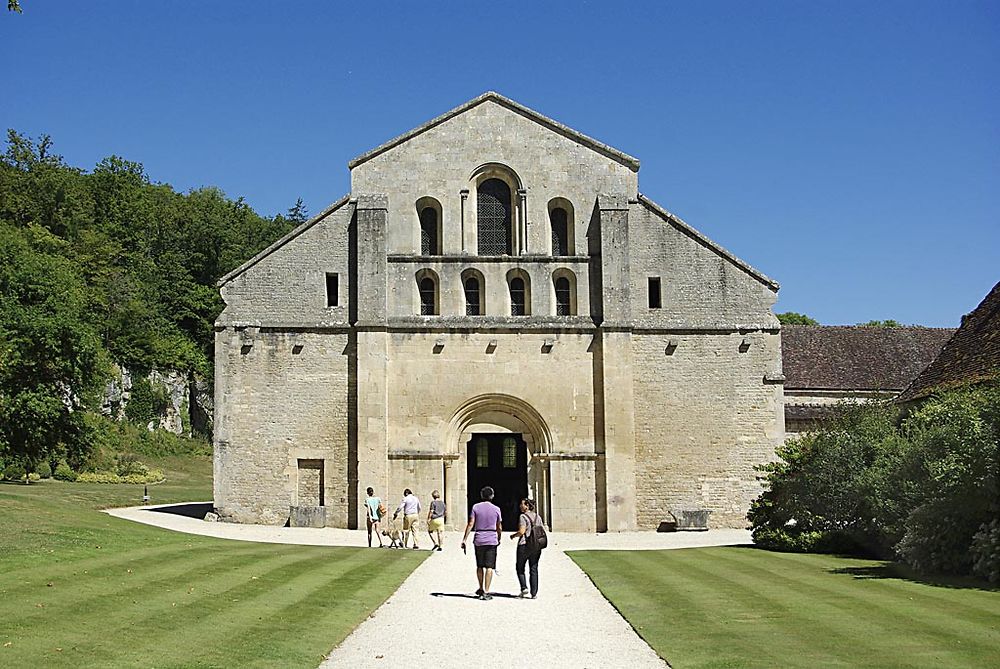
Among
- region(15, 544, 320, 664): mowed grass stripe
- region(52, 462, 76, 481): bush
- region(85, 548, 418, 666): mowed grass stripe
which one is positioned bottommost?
region(85, 548, 418, 666): mowed grass stripe

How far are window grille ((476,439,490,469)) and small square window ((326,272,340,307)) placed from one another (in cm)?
666

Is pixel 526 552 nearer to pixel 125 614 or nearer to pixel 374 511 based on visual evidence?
pixel 125 614

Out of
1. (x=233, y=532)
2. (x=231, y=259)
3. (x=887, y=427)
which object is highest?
(x=231, y=259)

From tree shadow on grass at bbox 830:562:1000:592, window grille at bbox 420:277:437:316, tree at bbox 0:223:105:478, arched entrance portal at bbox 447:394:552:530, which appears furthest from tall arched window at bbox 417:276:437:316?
tree at bbox 0:223:105:478

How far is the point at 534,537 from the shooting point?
52.1ft

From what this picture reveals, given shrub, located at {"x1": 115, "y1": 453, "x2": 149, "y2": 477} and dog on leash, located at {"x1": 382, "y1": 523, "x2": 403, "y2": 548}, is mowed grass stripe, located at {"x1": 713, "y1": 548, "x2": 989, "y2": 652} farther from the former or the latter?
shrub, located at {"x1": 115, "y1": 453, "x2": 149, "y2": 477}

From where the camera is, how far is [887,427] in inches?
893

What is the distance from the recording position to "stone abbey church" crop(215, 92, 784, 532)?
3016cm

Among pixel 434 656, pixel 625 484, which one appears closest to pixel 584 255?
pixel 625 484

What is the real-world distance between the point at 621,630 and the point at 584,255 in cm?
1918

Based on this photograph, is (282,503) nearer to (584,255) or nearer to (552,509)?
(552,509)

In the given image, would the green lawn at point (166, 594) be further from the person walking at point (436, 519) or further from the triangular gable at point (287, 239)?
the triangular gable at point (287, 239)

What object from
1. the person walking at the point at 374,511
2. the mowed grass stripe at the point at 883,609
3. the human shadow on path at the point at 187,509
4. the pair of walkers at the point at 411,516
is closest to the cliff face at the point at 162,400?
the human shadow on path at the point at 187,509

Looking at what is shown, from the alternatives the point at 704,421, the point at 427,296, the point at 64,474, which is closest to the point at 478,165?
the point at 427,296
